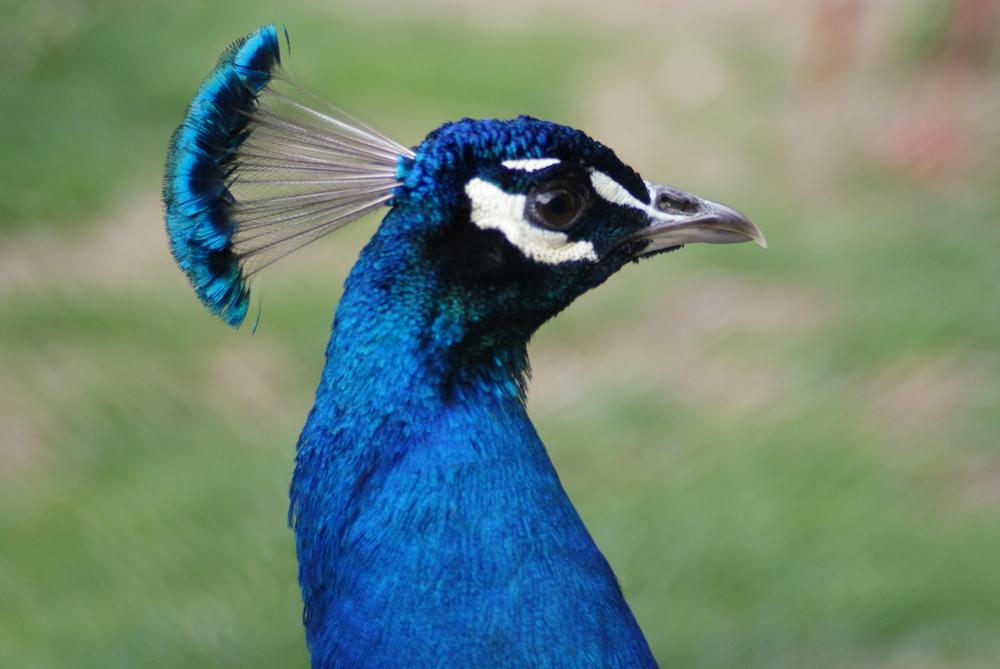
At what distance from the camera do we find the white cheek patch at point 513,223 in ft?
4.11

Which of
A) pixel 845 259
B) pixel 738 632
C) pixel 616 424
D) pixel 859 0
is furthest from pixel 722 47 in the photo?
pixel 738 632

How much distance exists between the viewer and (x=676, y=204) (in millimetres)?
1396

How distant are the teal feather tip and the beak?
32 cm

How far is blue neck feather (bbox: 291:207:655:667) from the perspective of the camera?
1171mm

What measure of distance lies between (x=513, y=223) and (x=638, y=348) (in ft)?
6.69

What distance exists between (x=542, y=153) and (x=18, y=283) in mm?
2518

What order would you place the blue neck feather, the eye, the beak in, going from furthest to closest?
1. the beak
2. the eye
3. the blue neck feather

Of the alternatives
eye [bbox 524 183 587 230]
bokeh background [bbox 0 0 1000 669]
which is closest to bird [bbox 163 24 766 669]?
eye [bbox 524 183 587 230]

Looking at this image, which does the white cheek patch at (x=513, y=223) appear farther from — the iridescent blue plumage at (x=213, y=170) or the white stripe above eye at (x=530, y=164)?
the iridescent blue plumage at (x=213, y=170)

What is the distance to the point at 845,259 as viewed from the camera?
139 inches

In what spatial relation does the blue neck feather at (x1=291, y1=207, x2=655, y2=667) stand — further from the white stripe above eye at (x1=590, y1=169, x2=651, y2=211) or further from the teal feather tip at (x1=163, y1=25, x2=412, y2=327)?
the white stripe above eye at (x1=590, y1=169, x2=651, y2=211)

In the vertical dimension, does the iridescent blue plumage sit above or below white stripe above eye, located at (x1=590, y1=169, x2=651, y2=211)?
above

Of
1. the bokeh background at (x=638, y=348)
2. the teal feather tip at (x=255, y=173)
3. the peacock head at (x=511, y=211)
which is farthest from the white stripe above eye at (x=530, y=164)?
the bokeh background at (x=638, y=348)

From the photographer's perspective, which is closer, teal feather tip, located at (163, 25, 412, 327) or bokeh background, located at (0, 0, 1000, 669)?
teal feather tip, located at (163, 25, 412, 327)
